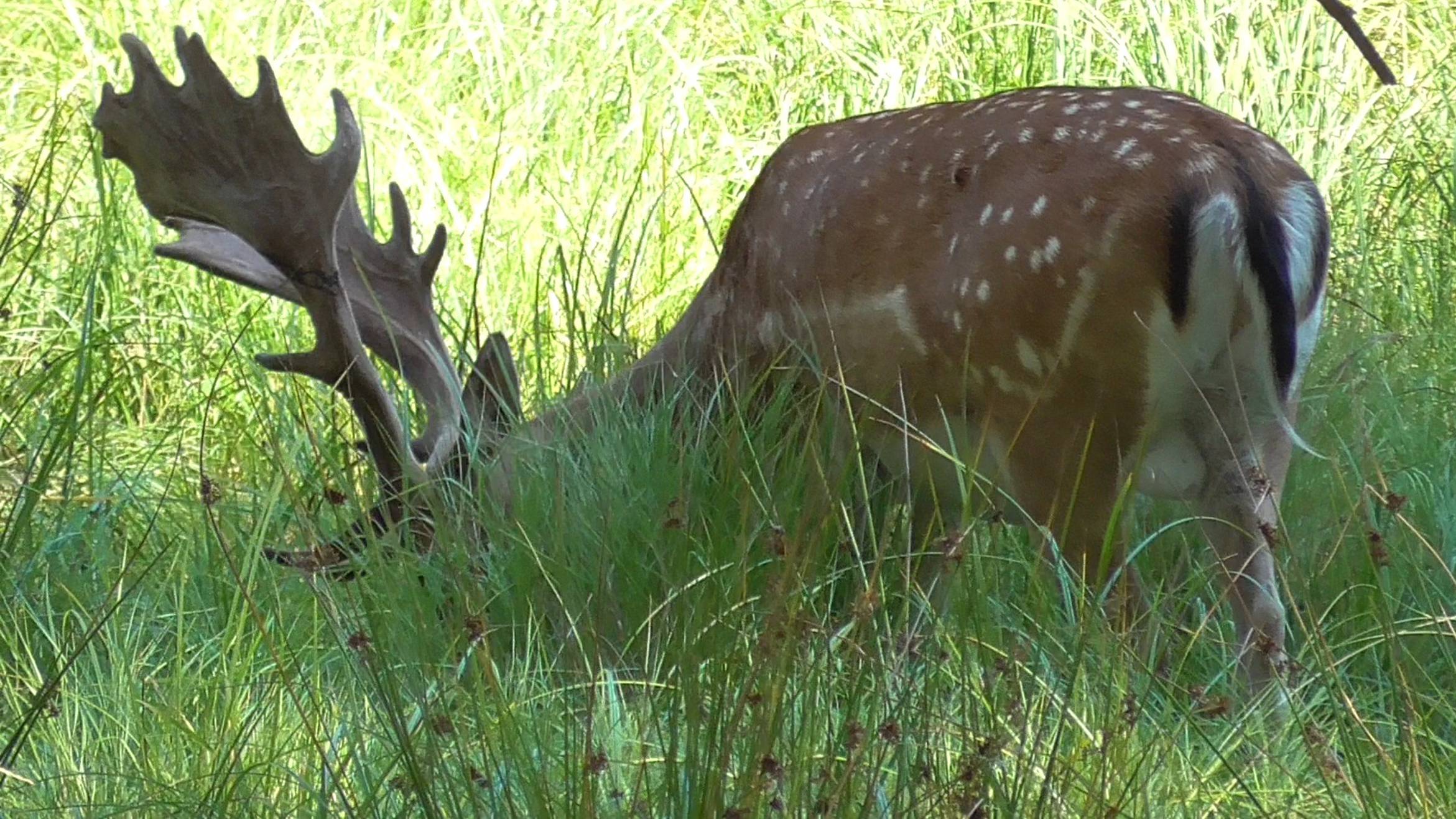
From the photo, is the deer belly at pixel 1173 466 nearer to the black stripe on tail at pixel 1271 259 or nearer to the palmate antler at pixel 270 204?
the black stripe on tail at pixel 1271 259

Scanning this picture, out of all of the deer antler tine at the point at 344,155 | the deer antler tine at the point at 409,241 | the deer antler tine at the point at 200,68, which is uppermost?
the deer antler tine at the point at 200,68

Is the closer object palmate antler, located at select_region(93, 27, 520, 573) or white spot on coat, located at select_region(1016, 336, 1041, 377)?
white spot on coat, located at select_region(1016, 336, 1041, 377)

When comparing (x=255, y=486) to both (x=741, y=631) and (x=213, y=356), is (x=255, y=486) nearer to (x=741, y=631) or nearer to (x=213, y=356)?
(x=213, y=356)

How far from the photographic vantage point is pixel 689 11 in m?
6.95

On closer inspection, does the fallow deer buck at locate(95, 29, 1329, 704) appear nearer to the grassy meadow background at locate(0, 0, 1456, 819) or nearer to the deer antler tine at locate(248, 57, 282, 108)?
the deer antler tine at locate(248, 57, 282, 108)

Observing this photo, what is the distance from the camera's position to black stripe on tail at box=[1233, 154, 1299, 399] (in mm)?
2883

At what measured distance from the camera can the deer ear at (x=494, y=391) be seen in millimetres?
3680

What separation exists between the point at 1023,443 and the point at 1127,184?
1.63ft

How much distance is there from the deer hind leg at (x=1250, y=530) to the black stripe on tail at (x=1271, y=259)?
0.25 metres

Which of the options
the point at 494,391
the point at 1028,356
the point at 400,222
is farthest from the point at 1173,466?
the point at 400,222

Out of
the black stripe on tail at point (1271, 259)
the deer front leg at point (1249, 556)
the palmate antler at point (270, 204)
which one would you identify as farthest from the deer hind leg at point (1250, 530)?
the palmate antler at point (270, 204)

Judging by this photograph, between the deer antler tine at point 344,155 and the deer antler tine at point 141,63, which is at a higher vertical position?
the deer antler tine at point 141,63

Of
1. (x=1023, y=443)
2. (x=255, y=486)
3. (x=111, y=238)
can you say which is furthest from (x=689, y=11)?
(x=1023, y=443)

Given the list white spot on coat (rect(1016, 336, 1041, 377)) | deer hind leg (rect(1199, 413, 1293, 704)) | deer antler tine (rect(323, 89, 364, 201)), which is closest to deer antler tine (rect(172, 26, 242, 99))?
deer antler tine (rect(323, 89, 364, 201))
